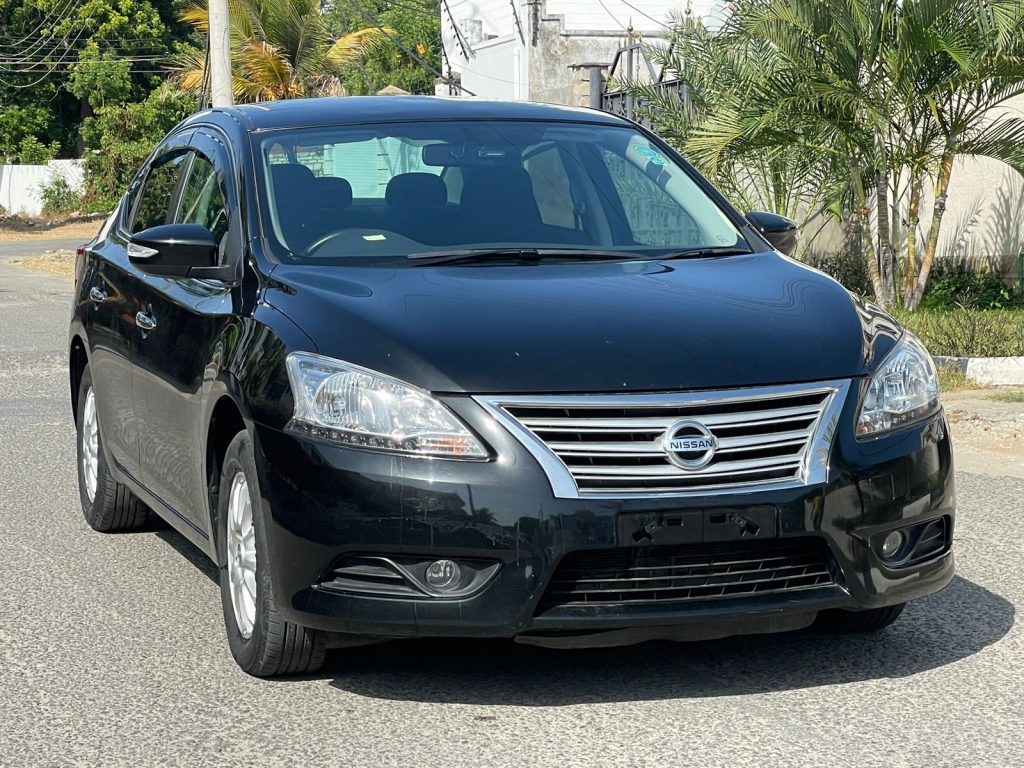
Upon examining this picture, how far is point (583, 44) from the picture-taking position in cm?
3256

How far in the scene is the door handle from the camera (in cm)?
599

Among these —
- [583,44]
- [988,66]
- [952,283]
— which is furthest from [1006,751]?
[583,44]

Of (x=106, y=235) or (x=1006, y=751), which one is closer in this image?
(x=1006, y=751)

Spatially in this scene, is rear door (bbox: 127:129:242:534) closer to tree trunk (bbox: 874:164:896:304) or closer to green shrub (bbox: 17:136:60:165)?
tree trunk (bbox: 874:164:896:304)

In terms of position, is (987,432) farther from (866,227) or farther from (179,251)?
(866,227)

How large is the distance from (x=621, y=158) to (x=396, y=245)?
1.23 meters

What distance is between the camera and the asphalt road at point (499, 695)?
14.1 ft

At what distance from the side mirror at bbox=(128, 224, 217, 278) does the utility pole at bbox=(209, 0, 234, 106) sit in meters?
18.5

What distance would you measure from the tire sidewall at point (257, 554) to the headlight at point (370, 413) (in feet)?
0.87

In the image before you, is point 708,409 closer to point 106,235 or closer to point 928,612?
point 928,612

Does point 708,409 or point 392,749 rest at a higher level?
point 708,409

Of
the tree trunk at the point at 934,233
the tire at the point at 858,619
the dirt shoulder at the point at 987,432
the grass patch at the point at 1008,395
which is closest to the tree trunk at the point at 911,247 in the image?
the tree trunk at the point at 934,233

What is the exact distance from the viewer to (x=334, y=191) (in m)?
5.76

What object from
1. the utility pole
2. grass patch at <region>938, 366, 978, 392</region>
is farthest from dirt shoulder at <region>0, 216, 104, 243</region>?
grass patch at <region>938, 366, 978, 392</region>
